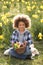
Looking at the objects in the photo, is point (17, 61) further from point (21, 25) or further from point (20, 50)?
point (21, 25)

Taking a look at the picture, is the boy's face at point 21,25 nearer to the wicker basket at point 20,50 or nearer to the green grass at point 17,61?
the wicker basket at point 20,50

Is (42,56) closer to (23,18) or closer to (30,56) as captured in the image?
(30,56)

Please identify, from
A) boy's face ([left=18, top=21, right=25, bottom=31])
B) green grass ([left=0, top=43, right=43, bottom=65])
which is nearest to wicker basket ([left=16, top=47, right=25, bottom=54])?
green grass ([left=0, top=43, right=43, bottom=65])

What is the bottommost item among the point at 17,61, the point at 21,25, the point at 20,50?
the point at 17,61

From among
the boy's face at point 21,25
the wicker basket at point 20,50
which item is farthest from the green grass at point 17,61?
the boy's face at point 21,25

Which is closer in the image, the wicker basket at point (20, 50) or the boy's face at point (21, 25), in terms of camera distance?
the wicker basket at point (20, 50)

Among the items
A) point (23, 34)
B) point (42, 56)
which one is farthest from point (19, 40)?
point (42, 56)

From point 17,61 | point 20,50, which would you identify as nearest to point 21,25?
point 20,50

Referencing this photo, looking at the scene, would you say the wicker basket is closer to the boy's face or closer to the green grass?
the green grass

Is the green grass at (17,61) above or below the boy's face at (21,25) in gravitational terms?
below

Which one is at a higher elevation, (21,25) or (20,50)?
(21,25)

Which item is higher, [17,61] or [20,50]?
[20,50]

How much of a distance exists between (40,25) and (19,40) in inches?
45.4

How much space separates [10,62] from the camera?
5.29 metres
